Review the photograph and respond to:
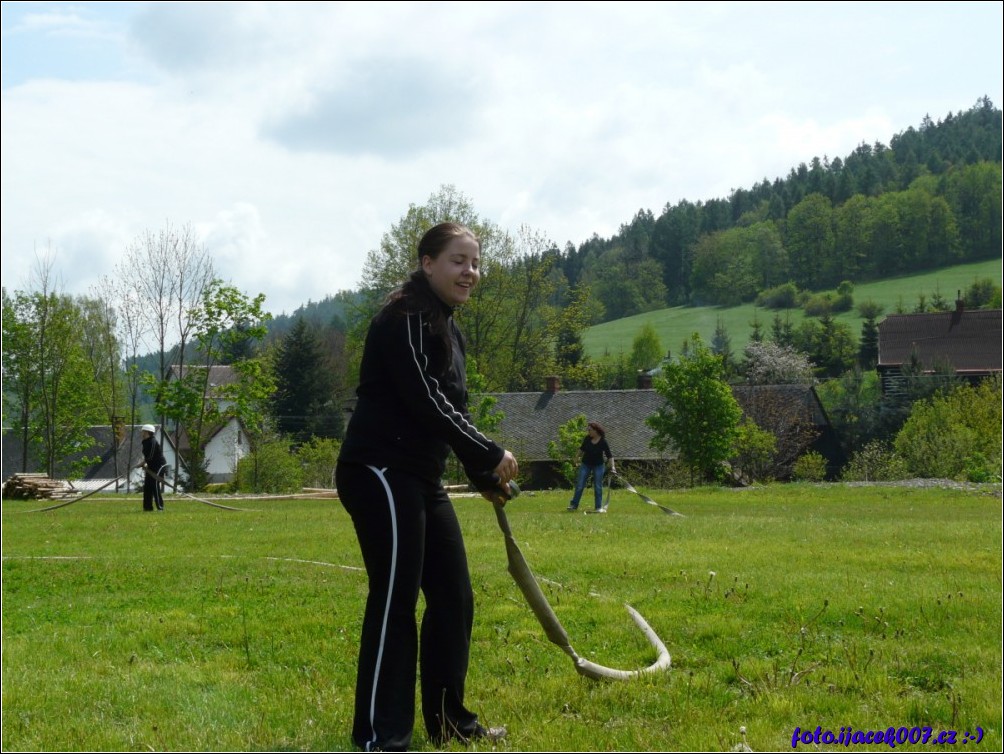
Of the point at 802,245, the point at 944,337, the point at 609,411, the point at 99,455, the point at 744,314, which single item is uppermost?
the point at 802,245

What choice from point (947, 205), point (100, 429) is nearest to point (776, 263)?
point (947, 205)

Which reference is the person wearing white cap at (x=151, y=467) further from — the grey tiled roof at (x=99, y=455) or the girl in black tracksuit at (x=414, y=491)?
the grey tiled roof at (x=99, y=455)

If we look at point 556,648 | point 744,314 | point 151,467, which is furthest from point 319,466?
point 744,314

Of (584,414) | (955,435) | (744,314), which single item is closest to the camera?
(955,435)

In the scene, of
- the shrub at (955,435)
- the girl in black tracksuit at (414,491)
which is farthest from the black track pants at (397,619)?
the shrub at (955,435)

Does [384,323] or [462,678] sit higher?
[384,323]

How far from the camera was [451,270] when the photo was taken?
473cm

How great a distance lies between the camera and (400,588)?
14.8ft

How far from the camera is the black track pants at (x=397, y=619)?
4.48m

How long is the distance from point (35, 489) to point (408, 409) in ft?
114

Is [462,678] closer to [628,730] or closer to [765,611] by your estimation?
[628,730]

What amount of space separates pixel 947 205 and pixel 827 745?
410 feet

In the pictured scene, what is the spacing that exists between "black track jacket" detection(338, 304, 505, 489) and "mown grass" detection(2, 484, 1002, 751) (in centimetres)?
124

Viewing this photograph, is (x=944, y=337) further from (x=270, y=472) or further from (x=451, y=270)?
(x=451, y=270)
